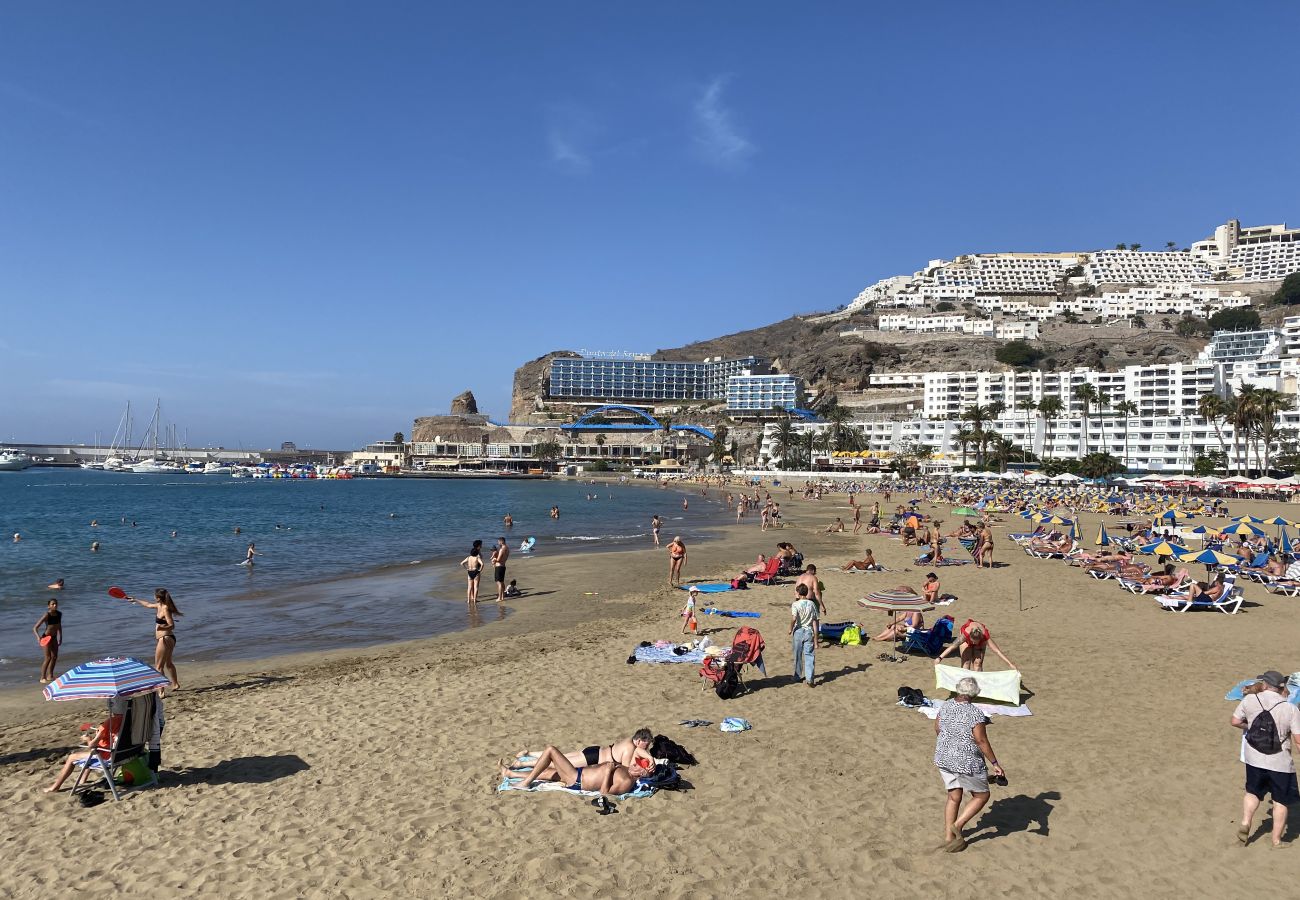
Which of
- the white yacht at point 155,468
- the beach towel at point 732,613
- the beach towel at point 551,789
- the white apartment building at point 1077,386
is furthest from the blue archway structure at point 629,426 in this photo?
the beach towel at point 551,789

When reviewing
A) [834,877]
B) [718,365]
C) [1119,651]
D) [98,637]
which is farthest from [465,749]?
[718,365]

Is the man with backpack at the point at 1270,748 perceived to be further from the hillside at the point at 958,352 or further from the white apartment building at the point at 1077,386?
the hillside at the point at 958,352

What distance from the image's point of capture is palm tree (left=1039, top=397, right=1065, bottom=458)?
304 ft

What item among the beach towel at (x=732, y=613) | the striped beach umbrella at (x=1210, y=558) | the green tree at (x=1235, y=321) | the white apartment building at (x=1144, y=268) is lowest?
the beach towel at (x=732, y=613)

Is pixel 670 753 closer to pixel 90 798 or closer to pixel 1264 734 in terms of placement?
pixel 1264 734

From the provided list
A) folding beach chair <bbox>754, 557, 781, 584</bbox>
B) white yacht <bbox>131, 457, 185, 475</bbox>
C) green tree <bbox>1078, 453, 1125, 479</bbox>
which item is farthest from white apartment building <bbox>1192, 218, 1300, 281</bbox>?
white yacht <bbox>131, 457, 185, 475</bbox>

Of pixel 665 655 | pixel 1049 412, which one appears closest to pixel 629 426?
pixel 1049 412

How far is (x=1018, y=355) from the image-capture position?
13538 cm

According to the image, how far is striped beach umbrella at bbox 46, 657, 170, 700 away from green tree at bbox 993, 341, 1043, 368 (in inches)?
5677

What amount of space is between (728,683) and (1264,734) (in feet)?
17.7

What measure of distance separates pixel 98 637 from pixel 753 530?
29300mm

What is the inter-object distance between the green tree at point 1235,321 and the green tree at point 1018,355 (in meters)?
31.9

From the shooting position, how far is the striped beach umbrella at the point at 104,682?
689 centimetres

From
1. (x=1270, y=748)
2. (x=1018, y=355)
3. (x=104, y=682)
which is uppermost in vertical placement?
(x=1018, y=355)
